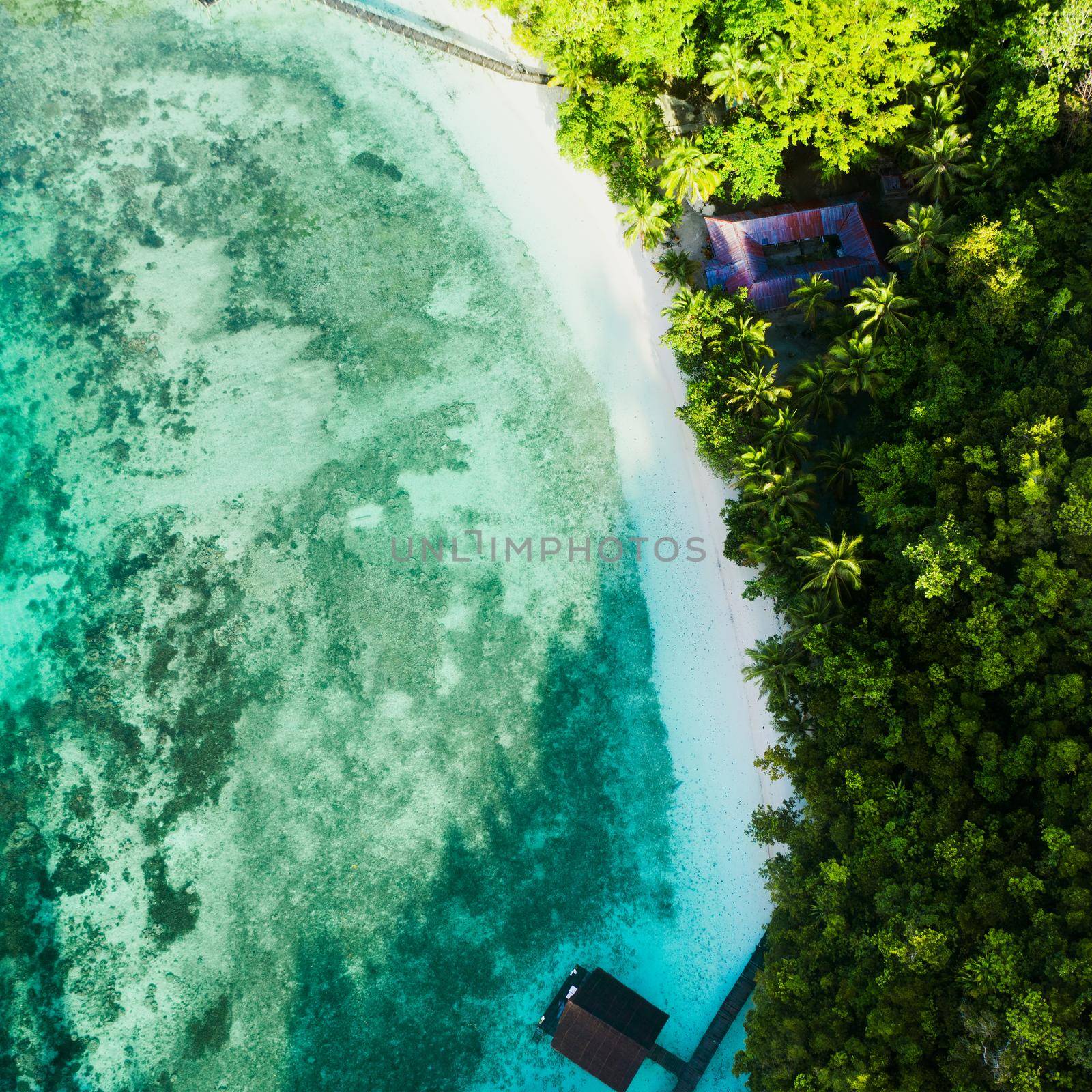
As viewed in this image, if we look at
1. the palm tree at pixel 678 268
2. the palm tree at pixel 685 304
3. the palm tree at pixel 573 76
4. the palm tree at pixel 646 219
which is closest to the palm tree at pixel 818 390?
the palm tree at pixel 685 304

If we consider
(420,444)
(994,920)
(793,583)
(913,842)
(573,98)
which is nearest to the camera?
(994,920)

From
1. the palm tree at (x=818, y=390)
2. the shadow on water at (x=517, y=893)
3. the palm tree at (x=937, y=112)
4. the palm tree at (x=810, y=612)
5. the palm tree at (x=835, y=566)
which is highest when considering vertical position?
the palm tree at (x=937, y=112)

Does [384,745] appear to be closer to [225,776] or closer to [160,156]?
[225,776]

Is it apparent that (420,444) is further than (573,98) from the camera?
Yes

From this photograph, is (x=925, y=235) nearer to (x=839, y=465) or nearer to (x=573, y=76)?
(x=839, y=465)

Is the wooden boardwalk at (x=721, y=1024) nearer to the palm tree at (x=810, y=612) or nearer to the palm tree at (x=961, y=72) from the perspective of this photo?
the palm tree at (x=810, y=612)

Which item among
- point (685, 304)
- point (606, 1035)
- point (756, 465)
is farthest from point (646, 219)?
point (606, 1035)

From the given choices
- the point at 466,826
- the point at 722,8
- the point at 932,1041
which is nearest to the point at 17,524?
the point at 466,826
